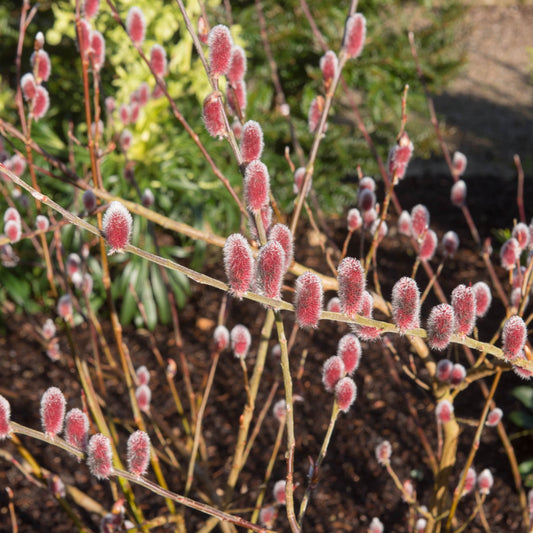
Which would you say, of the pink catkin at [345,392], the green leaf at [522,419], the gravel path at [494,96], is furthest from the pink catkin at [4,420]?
the gravel path at [494,96]

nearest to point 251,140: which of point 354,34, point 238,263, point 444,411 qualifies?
point 238,263

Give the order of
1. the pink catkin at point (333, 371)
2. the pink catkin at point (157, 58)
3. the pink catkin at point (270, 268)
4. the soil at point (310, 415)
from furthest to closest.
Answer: the soil at point (310, 415)
the pink catkin at point (157, 58)
the pink catkin at point (333, 371)
the pink catkin at point (270, 268)

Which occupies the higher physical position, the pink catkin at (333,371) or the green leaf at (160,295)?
the pink catkin at (333,371)

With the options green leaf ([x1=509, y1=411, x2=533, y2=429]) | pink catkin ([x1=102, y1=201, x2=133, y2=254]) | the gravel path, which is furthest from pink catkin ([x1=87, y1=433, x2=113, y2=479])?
the gravel path

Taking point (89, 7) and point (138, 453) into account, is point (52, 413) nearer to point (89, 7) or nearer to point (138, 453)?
point (138, 453)

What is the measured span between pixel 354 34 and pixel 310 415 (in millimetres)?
1936

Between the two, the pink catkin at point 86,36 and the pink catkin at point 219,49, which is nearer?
the pink catkin at point 219,49

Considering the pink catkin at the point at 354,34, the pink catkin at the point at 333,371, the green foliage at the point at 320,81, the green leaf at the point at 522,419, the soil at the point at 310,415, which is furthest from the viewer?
the green foliage at the point at 320,81

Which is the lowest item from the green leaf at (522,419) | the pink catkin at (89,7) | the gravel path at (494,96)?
the green leaf at (522,419)

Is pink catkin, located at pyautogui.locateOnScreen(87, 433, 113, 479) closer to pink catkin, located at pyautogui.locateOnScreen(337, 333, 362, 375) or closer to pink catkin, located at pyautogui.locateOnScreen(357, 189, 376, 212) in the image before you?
pink catkin, located at pyautogui.locateOnScreen(337, 333, 362, 375)

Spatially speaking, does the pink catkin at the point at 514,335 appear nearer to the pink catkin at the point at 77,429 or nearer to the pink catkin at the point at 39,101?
the pink catkin at the point at 77,429

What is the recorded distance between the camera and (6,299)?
400 cm

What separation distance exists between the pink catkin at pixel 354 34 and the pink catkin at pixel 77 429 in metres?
0.89

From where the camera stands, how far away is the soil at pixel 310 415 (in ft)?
8.14
